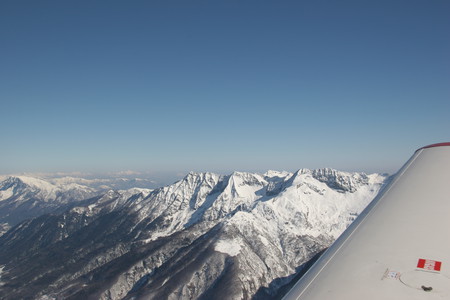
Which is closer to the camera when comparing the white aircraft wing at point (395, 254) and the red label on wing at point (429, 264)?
the white aircraft wing at point (395, 254)

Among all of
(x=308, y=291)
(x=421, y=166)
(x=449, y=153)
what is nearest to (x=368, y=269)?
(x=308, y=291)

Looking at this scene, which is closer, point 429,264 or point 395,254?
point 429,264

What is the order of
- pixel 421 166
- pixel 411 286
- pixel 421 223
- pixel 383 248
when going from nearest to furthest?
pixel 411 286 → pixel 383 248 → pixel 421 223 → pixel 421 166

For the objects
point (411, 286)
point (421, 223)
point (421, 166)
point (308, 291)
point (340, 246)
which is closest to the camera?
point (411, 286)

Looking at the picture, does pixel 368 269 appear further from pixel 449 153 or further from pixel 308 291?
pixel 449 153

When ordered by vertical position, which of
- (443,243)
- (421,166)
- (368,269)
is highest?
(421,166)

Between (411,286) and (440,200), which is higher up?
(440,200)

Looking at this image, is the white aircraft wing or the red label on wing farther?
the red label on wing

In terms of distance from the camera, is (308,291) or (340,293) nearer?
(340,293)
